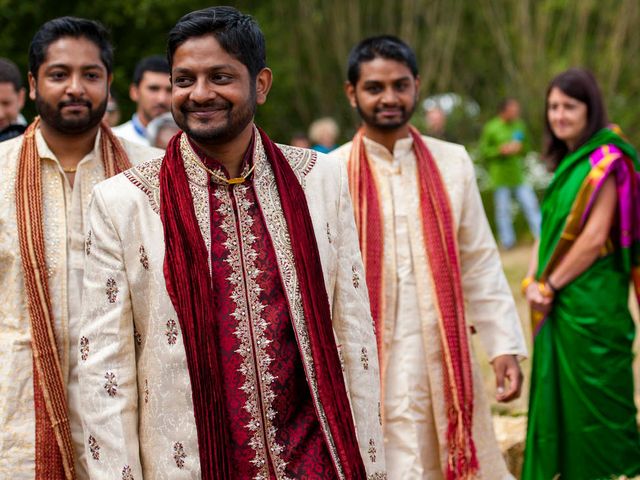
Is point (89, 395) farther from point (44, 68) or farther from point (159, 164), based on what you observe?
point (44, 68)

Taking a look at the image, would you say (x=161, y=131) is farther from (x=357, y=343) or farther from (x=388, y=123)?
(x=357, y=343)

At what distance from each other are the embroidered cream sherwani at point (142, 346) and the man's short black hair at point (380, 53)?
2074 millimetres

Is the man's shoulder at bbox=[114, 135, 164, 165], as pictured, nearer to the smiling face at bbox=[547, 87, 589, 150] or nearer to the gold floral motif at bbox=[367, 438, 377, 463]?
the gold floral motif at bbox=[367, 438, 377, 463]

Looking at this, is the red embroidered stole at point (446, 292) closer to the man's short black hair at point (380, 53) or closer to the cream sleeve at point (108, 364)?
the man's short black hair at point (380, 53)

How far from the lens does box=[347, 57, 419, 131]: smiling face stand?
5.17 m

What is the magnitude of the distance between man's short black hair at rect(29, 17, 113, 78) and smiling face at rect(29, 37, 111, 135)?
0.02 metres

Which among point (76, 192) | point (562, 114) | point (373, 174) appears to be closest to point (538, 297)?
point (562, 114)

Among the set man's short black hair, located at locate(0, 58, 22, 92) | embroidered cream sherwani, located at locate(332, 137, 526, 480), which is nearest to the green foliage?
man's short black hair, located at locate(0, 58, 22, 92)

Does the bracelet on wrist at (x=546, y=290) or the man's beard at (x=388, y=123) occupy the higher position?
the man's beard at (x=388, y=123)

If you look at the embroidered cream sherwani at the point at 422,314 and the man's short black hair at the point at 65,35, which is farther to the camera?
the embroidered cream sherwani at the point at 422,314

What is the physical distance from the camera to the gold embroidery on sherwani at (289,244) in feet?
10.4

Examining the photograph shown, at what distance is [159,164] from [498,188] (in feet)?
40.0

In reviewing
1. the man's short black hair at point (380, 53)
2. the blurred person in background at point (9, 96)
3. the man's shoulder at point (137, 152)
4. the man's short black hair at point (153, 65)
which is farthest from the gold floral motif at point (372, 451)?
the man's short black hair at point (153, 65)

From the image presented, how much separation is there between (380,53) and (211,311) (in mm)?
2425
